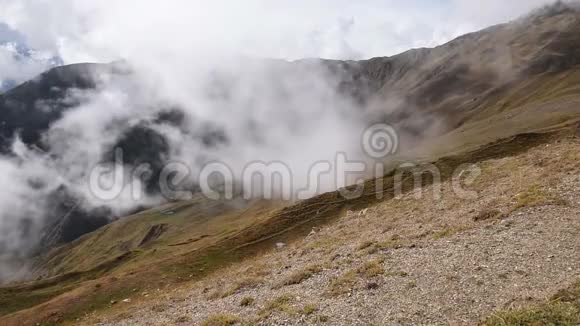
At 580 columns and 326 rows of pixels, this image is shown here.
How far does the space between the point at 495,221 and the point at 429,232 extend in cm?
443

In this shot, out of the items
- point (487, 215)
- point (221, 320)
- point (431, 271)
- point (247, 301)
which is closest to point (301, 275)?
point (247, 301)

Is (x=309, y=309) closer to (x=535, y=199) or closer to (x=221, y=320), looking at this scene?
(x=221, y=320)

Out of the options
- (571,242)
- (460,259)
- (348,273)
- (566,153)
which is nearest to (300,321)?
(348,273)

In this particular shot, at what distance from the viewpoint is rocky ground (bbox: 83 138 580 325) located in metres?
20.3

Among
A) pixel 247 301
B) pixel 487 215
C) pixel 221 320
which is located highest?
pixel 487 215

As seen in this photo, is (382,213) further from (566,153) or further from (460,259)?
(460,259)

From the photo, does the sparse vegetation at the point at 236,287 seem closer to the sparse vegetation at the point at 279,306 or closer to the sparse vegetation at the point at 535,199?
the sparse vegetation at the point at 279,306

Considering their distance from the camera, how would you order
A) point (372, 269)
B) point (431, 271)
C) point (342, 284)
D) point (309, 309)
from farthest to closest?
point (372, 269) → point (342, 284) → point (431, 271) → point (309, 309)

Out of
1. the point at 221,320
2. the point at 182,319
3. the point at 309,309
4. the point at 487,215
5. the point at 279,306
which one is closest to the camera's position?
the point at 309,309

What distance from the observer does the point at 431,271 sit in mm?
24266

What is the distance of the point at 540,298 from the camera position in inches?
710

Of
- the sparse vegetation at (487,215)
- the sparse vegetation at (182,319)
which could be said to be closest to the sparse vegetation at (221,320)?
the sparse vegetation at (182,319)

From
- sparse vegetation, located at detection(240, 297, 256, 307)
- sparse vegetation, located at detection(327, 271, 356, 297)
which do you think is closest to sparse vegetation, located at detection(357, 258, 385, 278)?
sparse vegetation, located at detection(327, 271, 356, 297)

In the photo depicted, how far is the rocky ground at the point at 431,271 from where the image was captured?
20.3 metres
